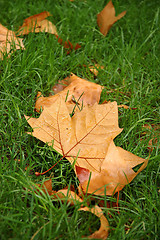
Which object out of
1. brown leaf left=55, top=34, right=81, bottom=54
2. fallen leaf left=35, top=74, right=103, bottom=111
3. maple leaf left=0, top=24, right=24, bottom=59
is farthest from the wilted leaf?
brown leaf left=55, top=34, right=81, bottom=54

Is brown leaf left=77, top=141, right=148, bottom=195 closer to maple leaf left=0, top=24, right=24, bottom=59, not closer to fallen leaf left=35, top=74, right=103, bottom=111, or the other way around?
fallen leaf left=35, top=74, right=103, bottom=111

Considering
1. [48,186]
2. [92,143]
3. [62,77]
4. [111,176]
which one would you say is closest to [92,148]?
[92,143]

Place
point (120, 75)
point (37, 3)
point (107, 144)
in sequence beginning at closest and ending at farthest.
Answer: point (107, 144)
point (120, 75)
point (37, 3)

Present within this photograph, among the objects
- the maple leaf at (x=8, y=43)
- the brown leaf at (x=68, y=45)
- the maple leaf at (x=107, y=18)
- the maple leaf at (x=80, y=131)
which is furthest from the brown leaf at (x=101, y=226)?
the maple leaf at (x=107, y=18)

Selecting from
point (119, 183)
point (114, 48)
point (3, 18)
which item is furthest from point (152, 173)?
point (3, 18)

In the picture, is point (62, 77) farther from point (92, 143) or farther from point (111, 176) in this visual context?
point (111, 176)

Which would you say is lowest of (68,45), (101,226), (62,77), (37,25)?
(101,226)

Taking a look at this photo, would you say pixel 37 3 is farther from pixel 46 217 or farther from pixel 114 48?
pixel 46 217
